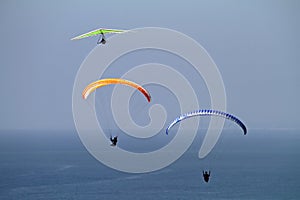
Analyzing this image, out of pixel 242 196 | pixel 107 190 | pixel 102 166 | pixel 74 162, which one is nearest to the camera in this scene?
pixel 242 196

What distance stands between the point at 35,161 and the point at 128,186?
177 ft

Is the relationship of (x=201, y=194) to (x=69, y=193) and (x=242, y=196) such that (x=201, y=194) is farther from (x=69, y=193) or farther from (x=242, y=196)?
(x=69, y=193)

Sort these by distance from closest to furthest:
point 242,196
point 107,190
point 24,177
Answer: point 242,196 < point 107,190 < point 24,177

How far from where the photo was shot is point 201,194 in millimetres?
80750

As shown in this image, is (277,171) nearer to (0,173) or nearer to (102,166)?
(102,166)

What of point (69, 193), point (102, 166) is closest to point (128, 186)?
point (69, 193)

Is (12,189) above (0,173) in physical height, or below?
below

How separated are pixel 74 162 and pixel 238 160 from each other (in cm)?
4658

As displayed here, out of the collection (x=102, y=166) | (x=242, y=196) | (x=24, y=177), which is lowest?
(x=242, y=196)

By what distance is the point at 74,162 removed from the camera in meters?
130

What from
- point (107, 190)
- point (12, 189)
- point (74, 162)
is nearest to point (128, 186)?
point (107, 190)

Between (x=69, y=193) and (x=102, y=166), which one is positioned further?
(x=102, y=166)

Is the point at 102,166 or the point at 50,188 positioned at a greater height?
the point at 102,166

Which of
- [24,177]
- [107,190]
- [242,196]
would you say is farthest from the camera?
[24,177]
